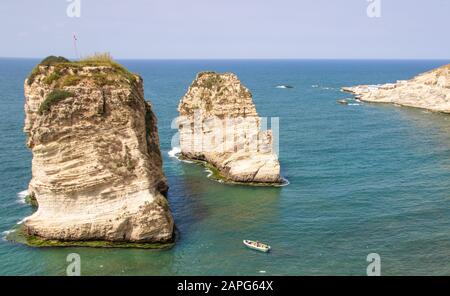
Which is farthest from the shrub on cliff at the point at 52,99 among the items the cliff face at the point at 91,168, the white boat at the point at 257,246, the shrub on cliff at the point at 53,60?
the white boat at the point at 257,246

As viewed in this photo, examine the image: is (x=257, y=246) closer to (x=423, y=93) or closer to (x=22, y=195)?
(x=22, y=195)

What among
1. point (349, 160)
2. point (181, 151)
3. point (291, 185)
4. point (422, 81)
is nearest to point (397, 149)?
point (349, 160)

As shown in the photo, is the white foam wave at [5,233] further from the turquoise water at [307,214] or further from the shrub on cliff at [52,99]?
the shrub on cliff at [52,99]

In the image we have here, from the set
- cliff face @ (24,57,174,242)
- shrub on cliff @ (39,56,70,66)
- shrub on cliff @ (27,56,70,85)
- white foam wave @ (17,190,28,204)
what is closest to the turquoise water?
white foam wave @ (17,190,28,204)

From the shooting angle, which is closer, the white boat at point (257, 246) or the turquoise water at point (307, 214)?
the turquoise water at point (307, 214)

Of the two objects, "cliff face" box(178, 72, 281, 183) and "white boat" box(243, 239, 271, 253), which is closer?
"white boat" box(243, 239, 271, 253)

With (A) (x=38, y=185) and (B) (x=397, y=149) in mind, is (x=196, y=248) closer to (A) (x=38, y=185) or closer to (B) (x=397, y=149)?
(A) (x=38, y=185)


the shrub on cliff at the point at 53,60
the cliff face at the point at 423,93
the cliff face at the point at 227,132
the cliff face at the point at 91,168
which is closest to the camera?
the cliff face at the point at 91,168

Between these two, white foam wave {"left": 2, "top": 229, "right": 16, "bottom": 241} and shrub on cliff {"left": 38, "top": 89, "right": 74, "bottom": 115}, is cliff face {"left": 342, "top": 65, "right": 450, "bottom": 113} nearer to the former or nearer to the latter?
shrub on cliff {"left": 38, "top": 89, "right": 74, "bottom": 115}
